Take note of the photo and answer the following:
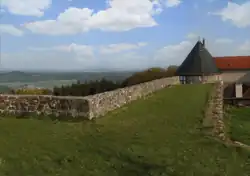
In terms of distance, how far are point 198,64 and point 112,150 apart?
40.9 m

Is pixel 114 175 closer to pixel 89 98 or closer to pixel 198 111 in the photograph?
pixel 89 98

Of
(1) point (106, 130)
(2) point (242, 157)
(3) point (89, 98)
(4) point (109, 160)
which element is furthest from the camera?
(3) point (89, 98)

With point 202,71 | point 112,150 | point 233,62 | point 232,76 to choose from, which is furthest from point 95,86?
point 112,150

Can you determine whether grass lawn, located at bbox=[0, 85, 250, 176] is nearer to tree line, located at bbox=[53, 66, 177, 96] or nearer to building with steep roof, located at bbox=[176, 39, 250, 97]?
building with steep roof, located at bbox=[176, 39, 250, 97]

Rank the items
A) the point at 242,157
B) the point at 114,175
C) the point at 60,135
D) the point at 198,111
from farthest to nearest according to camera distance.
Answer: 1. the point at 198,111
2. the point at 60,135
3. the point at 242,157
4. the point at 114,175

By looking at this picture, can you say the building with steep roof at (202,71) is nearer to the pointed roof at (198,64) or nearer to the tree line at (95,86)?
the pointed roof at (198,64)

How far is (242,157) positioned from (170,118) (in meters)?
4.22

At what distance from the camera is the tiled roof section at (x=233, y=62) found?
205 feet

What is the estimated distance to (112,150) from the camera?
6969 millimetres

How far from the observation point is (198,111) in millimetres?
13148

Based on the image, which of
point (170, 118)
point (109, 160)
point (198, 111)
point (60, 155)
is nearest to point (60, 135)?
point (60, 155)

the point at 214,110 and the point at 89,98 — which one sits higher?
the point at 89,98

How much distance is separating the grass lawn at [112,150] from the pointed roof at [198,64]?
1444 inches

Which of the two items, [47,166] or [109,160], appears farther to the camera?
[109,160]
